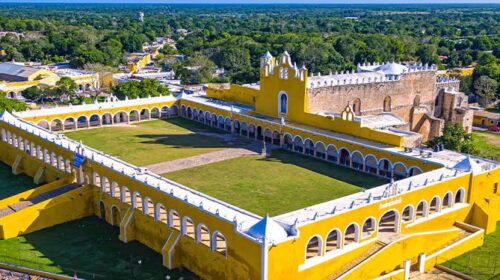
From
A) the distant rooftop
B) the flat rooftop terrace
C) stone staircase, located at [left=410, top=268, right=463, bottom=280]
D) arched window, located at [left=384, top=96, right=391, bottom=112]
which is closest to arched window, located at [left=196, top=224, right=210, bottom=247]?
the flat rooftop terrace

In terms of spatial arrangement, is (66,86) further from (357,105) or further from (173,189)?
(173,189)

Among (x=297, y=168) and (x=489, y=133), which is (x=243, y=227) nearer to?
(x=297, y=168)

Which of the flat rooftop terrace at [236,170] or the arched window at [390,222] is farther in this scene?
the flat rooftop terrace at [236,170]

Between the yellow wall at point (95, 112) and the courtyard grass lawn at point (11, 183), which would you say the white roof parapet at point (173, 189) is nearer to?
the courtyard grass lawn at point (11, 183)

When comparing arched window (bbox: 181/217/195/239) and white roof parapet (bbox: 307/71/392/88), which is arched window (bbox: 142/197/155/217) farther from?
white roof parapet (bbox: 307/71/392/88)

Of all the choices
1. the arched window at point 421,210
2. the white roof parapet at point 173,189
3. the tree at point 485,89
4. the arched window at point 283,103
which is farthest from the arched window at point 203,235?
the tree at point 485,89

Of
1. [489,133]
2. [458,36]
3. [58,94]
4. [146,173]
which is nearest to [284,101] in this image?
[146,173]

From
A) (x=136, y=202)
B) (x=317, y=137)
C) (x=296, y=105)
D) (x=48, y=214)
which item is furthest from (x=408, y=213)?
(x=48, y=214)
